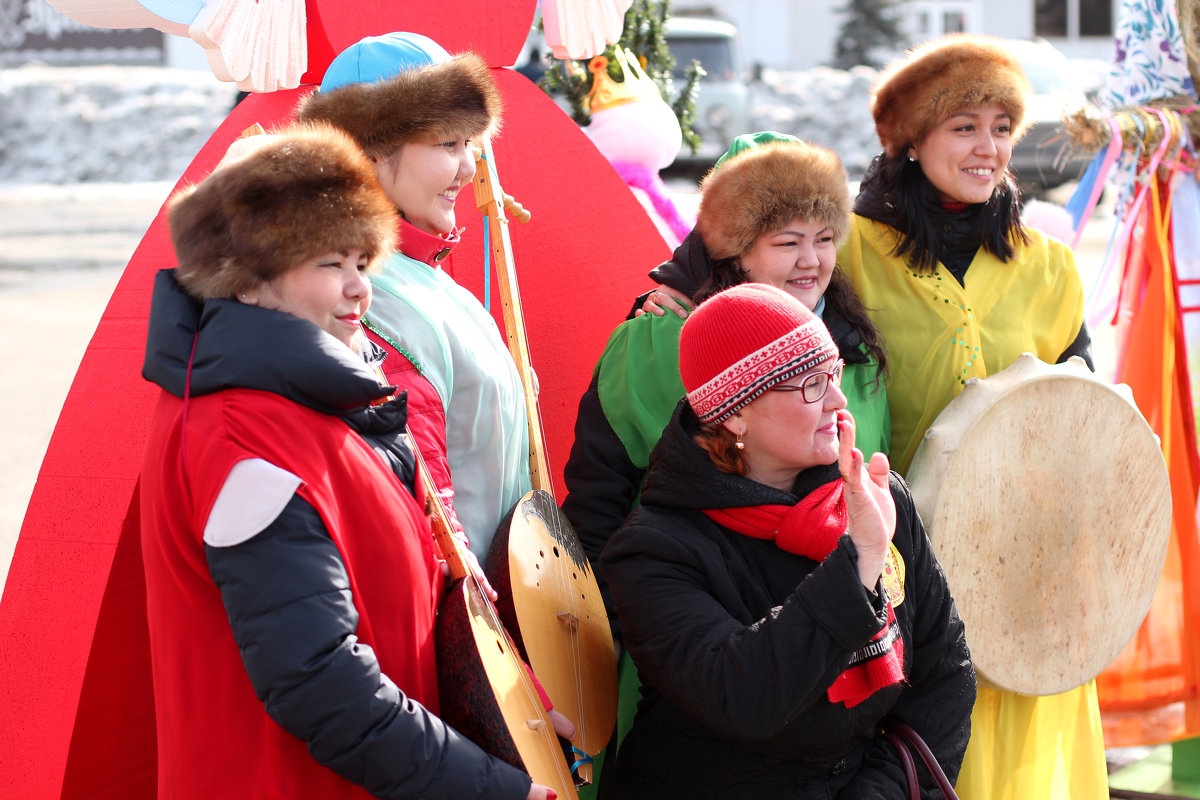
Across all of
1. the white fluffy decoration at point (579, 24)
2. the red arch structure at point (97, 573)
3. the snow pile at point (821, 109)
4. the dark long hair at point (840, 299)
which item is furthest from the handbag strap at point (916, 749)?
the snow pile at point (821, 109)

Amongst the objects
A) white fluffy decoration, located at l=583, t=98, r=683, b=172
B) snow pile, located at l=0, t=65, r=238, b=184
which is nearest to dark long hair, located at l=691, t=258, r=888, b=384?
white fluffy decoration, located at l=583, t=98, r=683, b=172

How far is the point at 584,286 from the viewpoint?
3.37m

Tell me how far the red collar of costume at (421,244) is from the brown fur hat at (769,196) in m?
0.61

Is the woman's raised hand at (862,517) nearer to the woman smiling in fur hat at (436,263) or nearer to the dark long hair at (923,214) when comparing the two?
the woman smiling in fur hat at (436,263)

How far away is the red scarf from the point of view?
1.96 metres

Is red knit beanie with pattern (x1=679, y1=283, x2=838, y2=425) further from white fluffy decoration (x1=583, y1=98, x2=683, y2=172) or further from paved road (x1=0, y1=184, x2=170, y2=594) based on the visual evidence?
paved road (x1=0, y1=184, x2=170, y2=594)

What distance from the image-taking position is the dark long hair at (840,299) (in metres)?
2.63

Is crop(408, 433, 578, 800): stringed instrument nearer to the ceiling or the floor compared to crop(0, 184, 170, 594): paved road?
nearer to the ceiling

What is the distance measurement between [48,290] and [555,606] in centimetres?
1228

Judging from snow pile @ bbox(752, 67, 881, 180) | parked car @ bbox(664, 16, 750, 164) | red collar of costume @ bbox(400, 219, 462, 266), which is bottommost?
snow pile @ bbox(752, 67, 881, 180)

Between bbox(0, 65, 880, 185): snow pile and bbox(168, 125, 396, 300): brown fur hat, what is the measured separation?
22117 mm

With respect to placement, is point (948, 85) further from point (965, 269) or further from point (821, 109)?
point (821, 109)

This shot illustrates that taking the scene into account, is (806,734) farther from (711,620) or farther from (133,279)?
(133,279)

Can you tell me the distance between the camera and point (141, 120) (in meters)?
25.8
